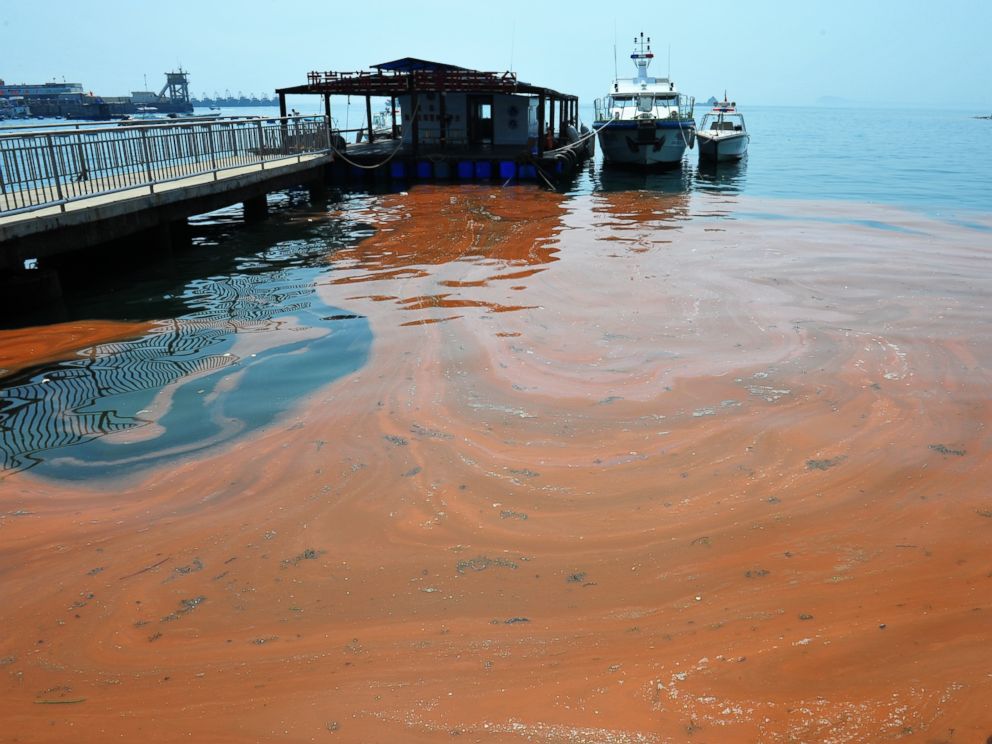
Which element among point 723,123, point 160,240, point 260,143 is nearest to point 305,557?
point 160,240

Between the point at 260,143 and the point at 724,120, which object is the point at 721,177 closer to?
the point at 724,120

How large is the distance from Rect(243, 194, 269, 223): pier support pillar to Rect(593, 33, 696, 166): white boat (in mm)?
20339

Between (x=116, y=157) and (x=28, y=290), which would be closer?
(x=28, y=290)

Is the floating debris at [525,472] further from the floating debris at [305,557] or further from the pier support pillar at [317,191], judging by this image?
the pier support pillar at [317,191]

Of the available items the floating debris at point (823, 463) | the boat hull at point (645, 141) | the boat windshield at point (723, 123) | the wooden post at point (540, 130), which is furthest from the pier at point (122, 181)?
the boat windshield at point (723, 123)

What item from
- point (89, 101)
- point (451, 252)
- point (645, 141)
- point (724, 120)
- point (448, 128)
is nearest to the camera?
point (451, 252)

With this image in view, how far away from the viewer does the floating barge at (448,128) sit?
29.5 metres

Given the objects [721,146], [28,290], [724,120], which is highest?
[724,120]

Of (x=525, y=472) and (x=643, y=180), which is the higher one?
(x=643, y=180)

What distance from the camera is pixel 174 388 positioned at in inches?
306

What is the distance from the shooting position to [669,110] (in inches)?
1540

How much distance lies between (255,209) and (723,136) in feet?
91.7

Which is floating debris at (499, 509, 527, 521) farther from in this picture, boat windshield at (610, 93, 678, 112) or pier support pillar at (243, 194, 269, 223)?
boat windshield at (610, 93, 678, 112)

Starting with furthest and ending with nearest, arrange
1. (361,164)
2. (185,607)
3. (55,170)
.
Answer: (361,164), (55,170), (185,607)
